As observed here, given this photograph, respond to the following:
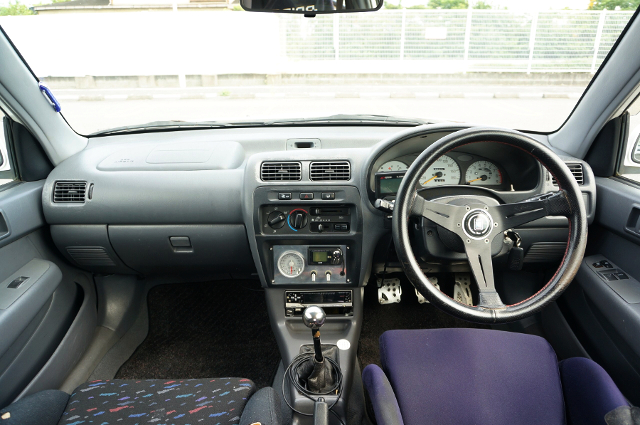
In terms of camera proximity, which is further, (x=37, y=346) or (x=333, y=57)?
(x=333, y=57)

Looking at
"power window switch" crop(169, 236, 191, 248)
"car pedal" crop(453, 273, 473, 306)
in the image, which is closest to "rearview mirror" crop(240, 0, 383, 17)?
"power window switch" crop(169, 236, 191, 248)

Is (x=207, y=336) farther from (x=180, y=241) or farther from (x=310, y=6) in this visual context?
(x=310, y=6)

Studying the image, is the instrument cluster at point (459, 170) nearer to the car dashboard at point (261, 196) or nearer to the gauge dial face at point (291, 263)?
the car dashboard at point (261, 196)

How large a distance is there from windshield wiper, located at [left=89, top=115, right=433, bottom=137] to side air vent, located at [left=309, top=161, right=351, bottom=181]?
678mm

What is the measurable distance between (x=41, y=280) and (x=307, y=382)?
1.36 m

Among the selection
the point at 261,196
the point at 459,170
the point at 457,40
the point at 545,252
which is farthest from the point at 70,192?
the point at 457,40

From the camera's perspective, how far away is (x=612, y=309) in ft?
5.76

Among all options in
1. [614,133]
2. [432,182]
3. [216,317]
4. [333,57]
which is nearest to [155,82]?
[333,57]

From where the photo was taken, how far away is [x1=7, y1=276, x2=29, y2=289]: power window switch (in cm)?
186

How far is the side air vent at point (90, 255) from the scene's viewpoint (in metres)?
2.25

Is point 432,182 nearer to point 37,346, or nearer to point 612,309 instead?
point 612,309

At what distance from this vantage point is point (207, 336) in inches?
107

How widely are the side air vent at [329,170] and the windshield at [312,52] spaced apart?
182 cm

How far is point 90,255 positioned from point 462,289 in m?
2.16
